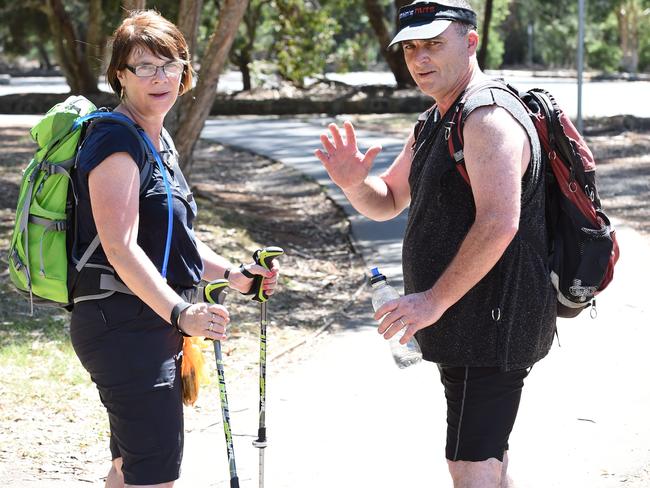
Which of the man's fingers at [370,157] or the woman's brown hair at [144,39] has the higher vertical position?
the woman's brown hair at [144,39]

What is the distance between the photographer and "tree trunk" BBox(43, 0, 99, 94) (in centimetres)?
2403

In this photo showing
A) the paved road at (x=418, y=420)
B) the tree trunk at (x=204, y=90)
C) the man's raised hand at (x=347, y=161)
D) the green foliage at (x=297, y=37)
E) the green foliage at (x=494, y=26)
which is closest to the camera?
the man's raised hand at (x=347, y=161)

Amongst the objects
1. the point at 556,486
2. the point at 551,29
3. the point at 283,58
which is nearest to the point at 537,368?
the point at 556,486

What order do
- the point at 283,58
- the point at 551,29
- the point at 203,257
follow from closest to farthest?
the point at 203,257 → the point at 283,58 → the point at 551,29

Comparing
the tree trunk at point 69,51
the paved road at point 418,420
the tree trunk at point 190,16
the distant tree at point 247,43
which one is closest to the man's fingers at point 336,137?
the paved road at point 418,420

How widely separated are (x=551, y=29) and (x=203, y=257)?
6118 centimetres

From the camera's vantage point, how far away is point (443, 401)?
19.2ft

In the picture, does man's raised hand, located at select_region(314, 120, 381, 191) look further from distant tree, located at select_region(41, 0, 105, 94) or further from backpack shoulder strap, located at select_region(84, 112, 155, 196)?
distant tree, located at select_region(41, 0, 105, 94)

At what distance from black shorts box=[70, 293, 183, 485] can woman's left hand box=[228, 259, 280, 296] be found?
0.38 meters

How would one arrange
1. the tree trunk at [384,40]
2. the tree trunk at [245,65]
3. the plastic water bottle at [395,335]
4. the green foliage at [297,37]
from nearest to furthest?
the plastic water bottle at [395,335] < the green foliage at [297,37] < the tree trunk at [384,40] < the tree trunk at [245,65]

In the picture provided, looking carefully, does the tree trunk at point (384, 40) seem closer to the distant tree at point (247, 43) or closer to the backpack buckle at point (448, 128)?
the distant tree at point (247, 43)

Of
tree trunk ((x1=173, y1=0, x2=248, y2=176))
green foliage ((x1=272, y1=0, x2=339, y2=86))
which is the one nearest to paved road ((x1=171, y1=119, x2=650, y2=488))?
tree trunk ((x1=173, y1=0, x2=248, y2=176))

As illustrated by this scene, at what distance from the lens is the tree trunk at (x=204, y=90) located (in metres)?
10.4

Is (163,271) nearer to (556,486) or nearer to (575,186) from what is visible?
(575,186)
